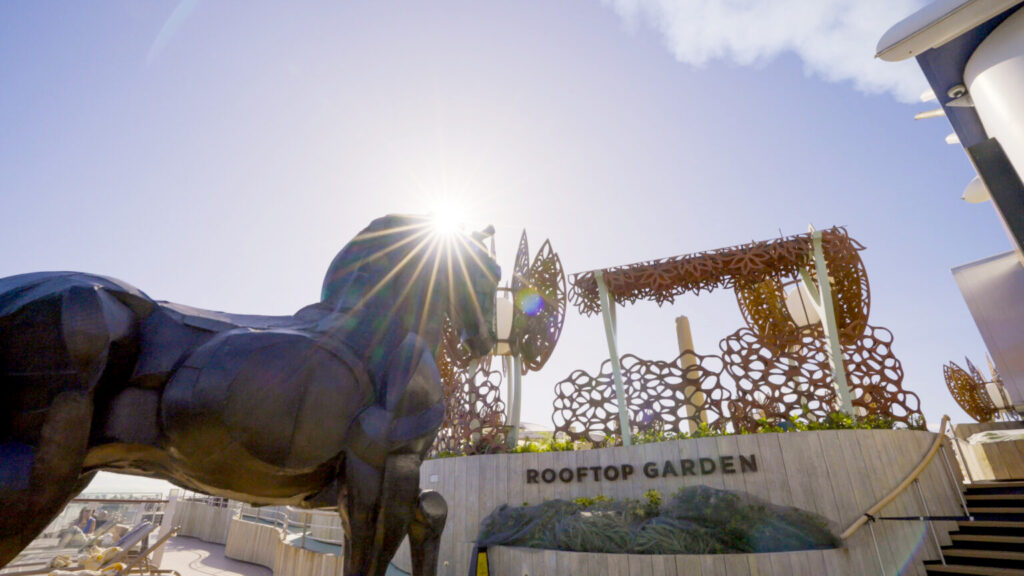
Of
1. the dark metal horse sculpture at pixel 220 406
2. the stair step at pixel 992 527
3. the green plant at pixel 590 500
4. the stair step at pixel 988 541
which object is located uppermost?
the dark metal horse sculpture at pixel 220 406

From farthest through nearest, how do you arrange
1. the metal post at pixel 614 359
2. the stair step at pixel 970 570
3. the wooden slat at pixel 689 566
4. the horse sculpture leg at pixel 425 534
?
the metal post at pixel 614 359 < the wooden slat at pixel 689 566 < the stair step at pixel 970 570 < the horse sculpture leg at pixel 425 534

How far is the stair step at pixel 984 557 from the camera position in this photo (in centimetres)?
514

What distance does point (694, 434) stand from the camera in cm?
774

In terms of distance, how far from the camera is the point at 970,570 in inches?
205

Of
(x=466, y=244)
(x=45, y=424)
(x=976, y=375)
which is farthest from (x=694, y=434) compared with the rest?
(x=976, y=375)

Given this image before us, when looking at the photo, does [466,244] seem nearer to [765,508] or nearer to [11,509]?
[11,509]

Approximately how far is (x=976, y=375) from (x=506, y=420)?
1908 cm

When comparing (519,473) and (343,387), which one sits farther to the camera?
(519,473)

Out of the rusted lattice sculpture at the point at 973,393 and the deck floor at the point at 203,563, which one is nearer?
the deck floor at the point at 203,563

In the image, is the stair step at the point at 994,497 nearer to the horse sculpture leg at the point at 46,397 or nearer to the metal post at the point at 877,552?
the metal post at the point at 877,552

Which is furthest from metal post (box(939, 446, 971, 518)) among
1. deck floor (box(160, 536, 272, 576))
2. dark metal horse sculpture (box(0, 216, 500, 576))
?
deck floor (box(160, 536, 272, 576))

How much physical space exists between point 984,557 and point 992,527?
2.95 ft

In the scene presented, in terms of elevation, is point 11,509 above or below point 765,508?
above

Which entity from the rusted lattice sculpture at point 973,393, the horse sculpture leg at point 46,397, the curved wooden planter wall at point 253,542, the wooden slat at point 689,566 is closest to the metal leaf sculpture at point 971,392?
the rusted lattice sculpture at point 973,393
